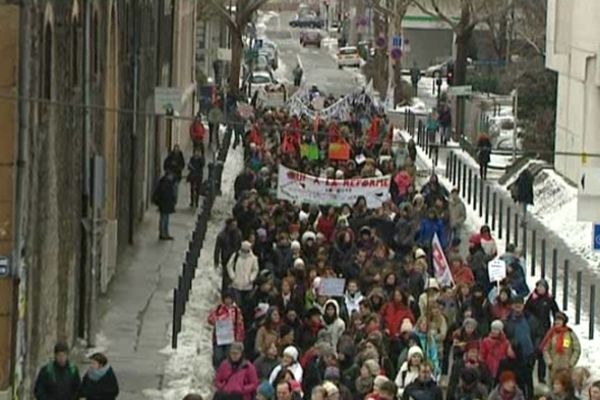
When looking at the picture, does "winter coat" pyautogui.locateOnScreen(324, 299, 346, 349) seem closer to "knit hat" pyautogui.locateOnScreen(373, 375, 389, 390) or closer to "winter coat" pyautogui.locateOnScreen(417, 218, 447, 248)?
"knit hat" pyautogui.locateOnScreen(373, 375, 389, 390)

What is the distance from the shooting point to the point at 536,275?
3366cm

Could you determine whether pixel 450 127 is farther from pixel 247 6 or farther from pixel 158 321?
pixel 158 321

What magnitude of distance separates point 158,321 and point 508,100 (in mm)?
41113

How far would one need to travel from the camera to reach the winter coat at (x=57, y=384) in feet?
64.5

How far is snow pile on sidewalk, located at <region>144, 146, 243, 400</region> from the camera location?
2397 cm

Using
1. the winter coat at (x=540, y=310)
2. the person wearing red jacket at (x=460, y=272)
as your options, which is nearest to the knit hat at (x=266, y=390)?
the winter coat at (x=540, y=310)

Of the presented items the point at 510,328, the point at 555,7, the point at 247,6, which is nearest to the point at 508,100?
the point at 247,6

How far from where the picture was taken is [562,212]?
135 ft

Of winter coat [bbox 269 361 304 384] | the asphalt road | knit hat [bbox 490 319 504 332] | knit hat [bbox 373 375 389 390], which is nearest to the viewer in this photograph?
knit hat [bbox 373 375 389 390]

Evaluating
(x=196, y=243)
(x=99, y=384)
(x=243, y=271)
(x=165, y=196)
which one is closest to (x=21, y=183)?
(x=99, y=384)

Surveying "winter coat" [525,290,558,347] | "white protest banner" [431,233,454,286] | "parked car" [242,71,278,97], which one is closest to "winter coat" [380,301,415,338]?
"winter coat" [525,290,558,347]

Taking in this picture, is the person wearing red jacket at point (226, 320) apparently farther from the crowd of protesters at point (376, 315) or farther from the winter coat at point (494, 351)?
the winter coat at point (494, 351)

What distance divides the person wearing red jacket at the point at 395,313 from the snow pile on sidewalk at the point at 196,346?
2123 millimetres

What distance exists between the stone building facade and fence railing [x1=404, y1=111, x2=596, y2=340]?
645 cm
